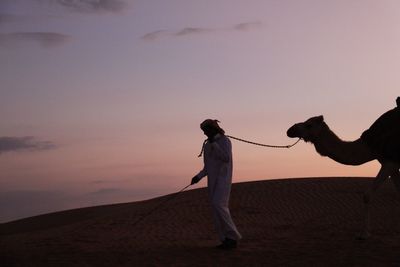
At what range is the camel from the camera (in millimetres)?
11320

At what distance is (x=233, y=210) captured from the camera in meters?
18.7

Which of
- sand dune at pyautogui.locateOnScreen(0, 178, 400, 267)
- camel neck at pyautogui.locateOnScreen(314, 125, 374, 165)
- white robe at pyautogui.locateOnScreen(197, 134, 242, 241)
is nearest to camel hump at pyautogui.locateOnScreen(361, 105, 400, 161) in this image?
camel neck at pyautogui.locateOnScreen(314, 125, 374, 165)

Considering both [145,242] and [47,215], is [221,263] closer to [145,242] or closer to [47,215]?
[145,242]

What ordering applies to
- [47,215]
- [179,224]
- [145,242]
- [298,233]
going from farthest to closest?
1. [47,215]
2. [179,224]
3. [298,233]
4. [145,242]

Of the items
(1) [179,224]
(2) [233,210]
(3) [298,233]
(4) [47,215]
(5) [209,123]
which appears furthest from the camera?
(4) [47,215]

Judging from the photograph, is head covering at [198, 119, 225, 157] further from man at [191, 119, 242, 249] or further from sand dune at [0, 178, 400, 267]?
sand dune at [0, 178, 400, 267]

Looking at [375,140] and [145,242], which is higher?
[375,140]

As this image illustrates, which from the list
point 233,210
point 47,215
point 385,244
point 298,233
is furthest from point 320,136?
point 47,215

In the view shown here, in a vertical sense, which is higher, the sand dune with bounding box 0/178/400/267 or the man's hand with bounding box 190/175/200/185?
the man's hand with bounding box 190/175/200/185

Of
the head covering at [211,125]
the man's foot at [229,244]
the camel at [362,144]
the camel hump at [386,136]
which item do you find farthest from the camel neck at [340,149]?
the man's foot at [229,244]

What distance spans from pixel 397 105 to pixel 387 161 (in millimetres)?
1083

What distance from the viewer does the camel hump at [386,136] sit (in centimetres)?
1112

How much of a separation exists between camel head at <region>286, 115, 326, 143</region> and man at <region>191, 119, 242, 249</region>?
1.80 meters

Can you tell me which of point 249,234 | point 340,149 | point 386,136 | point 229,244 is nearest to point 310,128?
point 340,149
